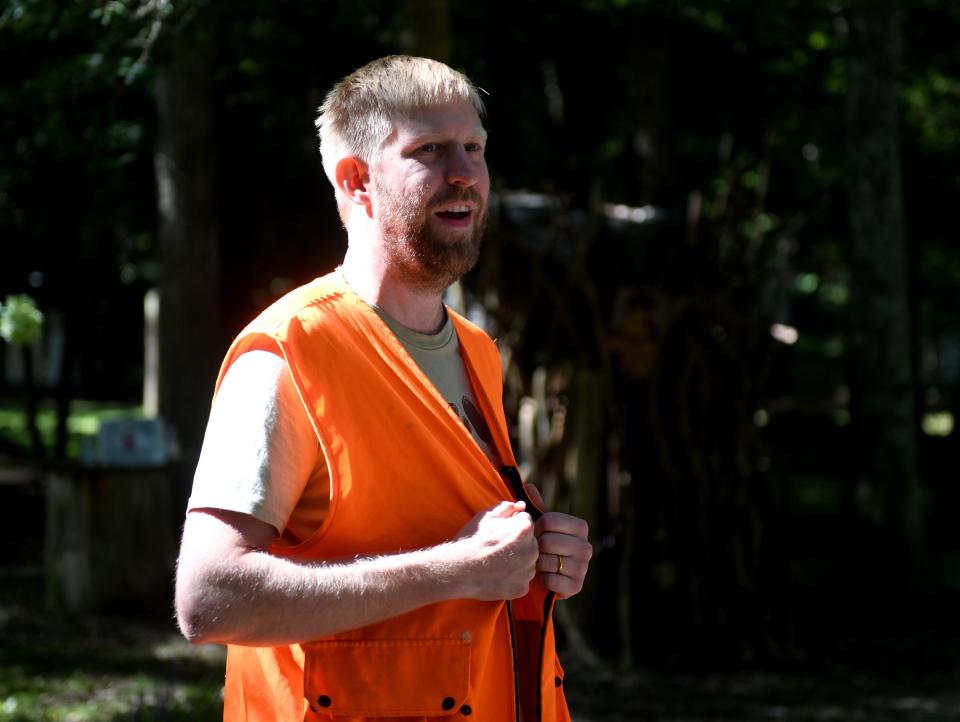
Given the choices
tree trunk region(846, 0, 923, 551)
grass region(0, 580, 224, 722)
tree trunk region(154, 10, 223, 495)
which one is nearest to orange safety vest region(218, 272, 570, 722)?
grass region(0, 580, 224, 722)

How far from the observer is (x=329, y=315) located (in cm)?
192

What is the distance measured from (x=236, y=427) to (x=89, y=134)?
4.80 metres

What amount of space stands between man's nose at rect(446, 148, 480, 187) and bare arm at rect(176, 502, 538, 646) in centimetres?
56

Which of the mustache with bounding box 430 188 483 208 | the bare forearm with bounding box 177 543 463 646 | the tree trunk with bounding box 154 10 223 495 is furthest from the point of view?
the tree trunk with bounding box 154 10 223 495

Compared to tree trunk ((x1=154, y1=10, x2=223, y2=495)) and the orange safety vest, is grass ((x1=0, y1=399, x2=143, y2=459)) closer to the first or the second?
tree trunk ((x1=154, y1=10, x2=223, y2=495))

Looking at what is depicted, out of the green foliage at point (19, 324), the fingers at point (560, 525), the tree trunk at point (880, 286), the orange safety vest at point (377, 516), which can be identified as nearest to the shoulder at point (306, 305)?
the orange safety vest at point (377, 516)

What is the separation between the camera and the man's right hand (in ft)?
5.99

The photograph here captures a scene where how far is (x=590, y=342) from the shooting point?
7.31m

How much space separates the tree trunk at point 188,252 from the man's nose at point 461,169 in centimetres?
637

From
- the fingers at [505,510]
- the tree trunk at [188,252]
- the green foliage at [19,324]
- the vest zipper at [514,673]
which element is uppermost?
the tree trunk at [188,252]

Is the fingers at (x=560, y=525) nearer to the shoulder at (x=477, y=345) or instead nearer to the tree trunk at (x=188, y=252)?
the shoulder at (x=477, y=345)

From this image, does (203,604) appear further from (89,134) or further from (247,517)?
(89,134)

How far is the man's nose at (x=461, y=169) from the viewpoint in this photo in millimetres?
1991

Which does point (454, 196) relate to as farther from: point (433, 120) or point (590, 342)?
point (590, 342)
